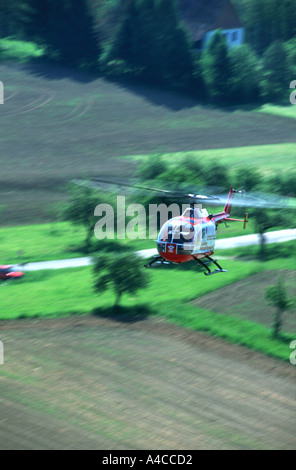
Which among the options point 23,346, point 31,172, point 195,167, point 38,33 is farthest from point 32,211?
point 38,33

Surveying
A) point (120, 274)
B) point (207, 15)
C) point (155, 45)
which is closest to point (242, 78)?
point (155, 45)

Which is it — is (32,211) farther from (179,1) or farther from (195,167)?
(179,1)

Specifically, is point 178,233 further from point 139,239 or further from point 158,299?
point 139,239

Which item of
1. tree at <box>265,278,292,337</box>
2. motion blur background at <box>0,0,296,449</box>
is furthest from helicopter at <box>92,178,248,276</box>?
tree at <box>265,278,292,337</box>

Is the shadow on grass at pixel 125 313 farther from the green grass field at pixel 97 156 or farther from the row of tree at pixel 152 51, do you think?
the row of tree at pixel 152 51

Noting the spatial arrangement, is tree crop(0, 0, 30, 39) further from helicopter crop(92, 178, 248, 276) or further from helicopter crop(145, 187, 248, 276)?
helicopter crop(145, 187, 248, 276)
